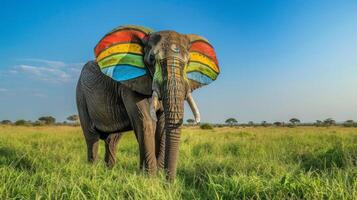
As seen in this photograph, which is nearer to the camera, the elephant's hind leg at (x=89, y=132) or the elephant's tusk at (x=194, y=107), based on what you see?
the elephant's tusk at (x=194, y=107)

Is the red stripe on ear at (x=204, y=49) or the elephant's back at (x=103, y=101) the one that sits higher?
the red stripe on ear at (x=204, y=49)

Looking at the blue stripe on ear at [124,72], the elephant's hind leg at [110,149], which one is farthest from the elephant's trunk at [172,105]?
the elephant's hind leg at [110,149]

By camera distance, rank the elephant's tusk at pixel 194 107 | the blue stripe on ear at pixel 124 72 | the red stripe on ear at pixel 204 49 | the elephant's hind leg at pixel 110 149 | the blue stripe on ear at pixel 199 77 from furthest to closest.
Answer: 1. the elephant's hind leg at pixel 110 149
2. the red stripe on ear at pixel 204 49
3. the blue stripe on ear at pixel 199 77
4. the blue stripe on ear at pixel 124 72
5. the elephant's tusk at pixel 194 107

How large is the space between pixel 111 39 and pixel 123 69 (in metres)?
0.50

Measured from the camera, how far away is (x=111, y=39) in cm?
585

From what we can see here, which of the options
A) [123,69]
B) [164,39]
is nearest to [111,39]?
[123,69]

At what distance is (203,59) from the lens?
612cm

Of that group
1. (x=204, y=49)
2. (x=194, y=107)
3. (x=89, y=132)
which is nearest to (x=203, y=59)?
(x=204, y=49)

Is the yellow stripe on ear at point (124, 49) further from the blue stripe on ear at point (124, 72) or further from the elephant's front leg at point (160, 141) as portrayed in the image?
the elephant's front leg at point (160, 141)

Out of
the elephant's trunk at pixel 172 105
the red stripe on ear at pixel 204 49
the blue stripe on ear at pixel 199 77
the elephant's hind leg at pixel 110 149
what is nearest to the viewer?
the elephant's trunk at pixel 172 105

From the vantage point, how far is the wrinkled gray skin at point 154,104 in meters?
5.03

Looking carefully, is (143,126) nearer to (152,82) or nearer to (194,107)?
(152,82)

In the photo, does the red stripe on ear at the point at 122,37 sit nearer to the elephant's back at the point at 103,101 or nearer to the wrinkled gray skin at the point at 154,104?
the wrinkled gray skin at the point at 154,104

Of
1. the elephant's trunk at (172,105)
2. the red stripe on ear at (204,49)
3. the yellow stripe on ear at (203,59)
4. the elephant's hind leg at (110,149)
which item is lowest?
the elephant's hind leg at (110,149)
